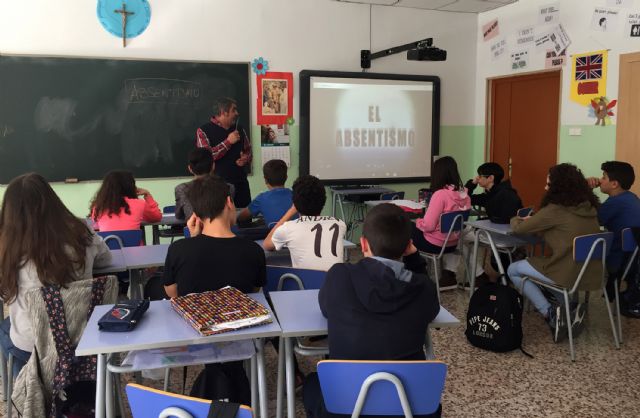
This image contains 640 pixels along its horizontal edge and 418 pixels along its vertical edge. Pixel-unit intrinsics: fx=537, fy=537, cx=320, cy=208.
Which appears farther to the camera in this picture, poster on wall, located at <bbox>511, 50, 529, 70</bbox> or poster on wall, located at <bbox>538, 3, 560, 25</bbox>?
poster on wall, located at <bbox>511, 50, 529, 70</bbox>

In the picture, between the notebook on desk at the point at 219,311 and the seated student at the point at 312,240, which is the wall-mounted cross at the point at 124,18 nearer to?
the seated student at the point at 312,240

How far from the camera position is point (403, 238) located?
1.80m

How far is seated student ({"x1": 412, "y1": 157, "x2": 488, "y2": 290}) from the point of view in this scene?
172 inches

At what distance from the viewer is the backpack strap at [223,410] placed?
115 cm

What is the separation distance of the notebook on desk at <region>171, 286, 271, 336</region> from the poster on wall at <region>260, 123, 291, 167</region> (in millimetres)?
3975

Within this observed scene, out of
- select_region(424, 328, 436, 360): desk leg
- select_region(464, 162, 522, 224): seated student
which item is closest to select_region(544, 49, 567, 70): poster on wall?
select_region(464, 162, 522, 224): seated student

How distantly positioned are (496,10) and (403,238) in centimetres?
549

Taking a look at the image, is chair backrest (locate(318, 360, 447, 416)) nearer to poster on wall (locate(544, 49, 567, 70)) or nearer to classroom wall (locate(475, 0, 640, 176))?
classroom wall (locate(475, 0, 640, 176))

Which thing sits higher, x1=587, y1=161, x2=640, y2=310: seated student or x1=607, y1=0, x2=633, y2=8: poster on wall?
x1=607, y1=0, x2=633, y2=8: poster on wall

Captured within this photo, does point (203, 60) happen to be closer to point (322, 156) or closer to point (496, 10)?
point (322, 156)

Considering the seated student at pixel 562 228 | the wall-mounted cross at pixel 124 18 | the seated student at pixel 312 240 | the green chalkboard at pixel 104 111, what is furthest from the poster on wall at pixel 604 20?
the wall-mounted cross at pixel 124 18

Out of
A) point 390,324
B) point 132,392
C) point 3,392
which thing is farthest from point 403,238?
point 3,392

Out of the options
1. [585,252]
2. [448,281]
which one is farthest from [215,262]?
[448,281]

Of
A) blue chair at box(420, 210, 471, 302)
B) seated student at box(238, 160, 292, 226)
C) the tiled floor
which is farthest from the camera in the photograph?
blue chair at box(420, 210, 471, 302)
